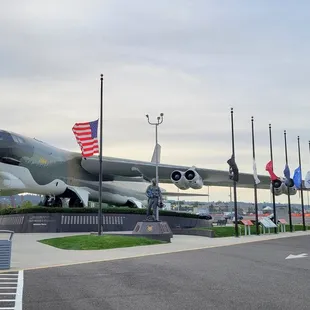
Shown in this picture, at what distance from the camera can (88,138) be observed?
23.2 m

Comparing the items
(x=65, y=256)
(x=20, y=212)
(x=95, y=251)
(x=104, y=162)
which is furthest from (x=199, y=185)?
Result: (x=65, y=256)

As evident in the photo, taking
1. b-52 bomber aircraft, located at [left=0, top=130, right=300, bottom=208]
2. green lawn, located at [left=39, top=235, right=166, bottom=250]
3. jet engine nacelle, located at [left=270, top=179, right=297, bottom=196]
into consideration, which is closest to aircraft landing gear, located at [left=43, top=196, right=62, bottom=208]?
b-52 bomber aircraft, located at [left=0, top=130, right=300, bottom=208]

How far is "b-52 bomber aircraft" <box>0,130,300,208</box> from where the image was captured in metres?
25.6

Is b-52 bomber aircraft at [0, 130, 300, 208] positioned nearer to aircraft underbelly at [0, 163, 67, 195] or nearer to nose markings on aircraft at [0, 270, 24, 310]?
aircraft underbelly at [0, 163, 67, 195]

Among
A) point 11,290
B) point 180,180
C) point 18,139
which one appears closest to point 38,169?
point 18,139

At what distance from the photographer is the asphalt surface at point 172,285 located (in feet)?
22.2

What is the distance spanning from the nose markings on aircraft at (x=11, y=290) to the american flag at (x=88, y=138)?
12743mm

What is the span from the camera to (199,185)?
1121 inches

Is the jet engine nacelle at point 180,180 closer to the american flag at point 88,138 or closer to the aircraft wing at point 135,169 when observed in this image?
the aircraft wing at point 135,169

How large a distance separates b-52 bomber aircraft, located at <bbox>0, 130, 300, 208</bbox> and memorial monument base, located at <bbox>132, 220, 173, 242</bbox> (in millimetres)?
6976

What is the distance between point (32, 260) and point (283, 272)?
7162mm

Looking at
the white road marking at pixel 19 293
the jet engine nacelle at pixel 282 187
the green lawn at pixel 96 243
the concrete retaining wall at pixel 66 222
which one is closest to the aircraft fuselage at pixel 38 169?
the concrete retaining wall at pixel 66 222

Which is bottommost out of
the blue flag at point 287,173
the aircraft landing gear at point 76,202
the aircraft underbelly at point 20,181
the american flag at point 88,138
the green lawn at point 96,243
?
the green lawn at point 96,243

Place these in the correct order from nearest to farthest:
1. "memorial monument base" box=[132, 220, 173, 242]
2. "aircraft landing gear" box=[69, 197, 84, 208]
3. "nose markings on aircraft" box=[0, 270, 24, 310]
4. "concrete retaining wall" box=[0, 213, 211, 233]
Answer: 1. "nose markings on aircraft" box=[0, 270, 24, 310]
2. "memorial monument base" box=[132, 220, 173, 242]
3. "concrete retaining wall" box=[0, 213, 211, 233]
4. "aircraft landing gear" box=[69, 197, 84, 208]
